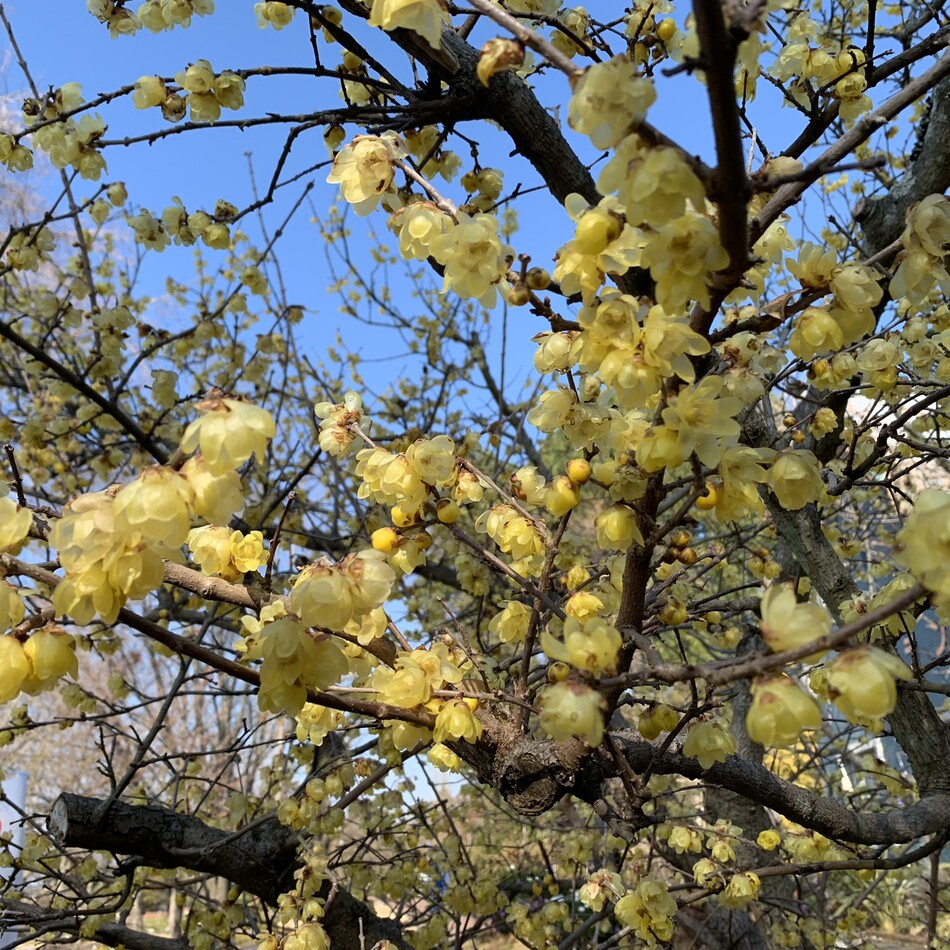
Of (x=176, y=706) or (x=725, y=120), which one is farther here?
(x=176, y=706)

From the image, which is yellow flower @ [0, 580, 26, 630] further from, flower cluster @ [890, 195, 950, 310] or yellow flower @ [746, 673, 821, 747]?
flower cluster @ [890, 195, 950, 310]

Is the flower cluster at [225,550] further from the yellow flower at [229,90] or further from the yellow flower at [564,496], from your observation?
the yellow flower at [229,90]

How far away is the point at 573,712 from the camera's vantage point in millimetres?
944

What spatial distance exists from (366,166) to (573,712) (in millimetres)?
1162

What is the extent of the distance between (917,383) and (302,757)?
3.07m

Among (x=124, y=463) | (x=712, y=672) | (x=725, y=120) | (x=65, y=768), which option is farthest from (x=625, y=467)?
(x=65, y=768)

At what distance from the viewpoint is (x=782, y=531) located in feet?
9.47

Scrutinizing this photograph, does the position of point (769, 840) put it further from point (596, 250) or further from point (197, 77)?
point (197, 77)

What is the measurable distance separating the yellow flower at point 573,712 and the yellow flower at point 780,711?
0.64 feet

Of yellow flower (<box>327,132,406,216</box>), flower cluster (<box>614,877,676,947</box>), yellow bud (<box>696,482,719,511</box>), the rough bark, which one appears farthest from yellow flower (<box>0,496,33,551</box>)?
the rough bark

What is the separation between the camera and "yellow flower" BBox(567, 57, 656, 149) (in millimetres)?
891

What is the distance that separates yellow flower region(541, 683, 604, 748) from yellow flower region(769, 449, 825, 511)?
640 mm

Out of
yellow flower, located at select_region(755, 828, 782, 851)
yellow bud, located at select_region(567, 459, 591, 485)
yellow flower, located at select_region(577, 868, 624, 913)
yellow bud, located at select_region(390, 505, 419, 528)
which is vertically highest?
yellow bud, located at select_region(390, 505, 419, 528)

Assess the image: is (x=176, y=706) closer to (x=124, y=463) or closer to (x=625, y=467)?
(x=124, y=463)
